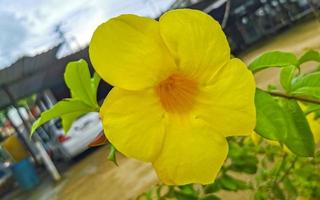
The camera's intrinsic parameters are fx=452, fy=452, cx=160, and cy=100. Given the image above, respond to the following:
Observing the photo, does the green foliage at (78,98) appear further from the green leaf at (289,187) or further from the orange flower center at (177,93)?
the green leaf at (289,187)

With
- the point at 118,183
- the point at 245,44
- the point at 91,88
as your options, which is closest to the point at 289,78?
the point at 91,88

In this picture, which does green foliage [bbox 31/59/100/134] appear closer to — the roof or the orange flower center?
the orange flower center

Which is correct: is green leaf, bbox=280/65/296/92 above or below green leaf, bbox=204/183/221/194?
above

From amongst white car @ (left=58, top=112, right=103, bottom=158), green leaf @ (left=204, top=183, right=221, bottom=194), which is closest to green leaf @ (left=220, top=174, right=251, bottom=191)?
green leaf @ (left=204, top=183, right=221, bottom=194)

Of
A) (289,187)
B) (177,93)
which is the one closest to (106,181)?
(289,187)

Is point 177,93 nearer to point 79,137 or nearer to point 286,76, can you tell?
point 286,76

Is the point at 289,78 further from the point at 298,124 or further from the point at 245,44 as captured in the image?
the point at 245,44

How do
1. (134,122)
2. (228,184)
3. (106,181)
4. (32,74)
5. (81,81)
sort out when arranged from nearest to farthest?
1. (134,122)
2. (81,81)
3. (228,184)
4. (106,181)
5. (32,74)
